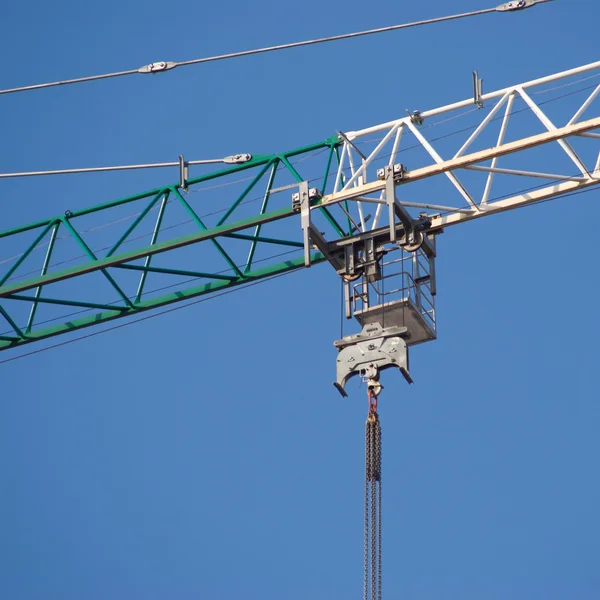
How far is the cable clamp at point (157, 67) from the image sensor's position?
200 ft

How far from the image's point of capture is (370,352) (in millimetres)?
55094

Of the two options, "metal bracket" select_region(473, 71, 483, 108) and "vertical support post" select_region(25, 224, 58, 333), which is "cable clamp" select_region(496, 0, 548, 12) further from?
"vertical support post" select_region(25, 224, 58, 333)

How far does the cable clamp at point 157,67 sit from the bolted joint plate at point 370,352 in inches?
426

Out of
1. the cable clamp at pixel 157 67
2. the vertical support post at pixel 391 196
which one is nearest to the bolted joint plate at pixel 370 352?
the vertical support post at pixel 391 196

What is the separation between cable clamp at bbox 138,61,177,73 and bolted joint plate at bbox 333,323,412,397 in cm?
1082

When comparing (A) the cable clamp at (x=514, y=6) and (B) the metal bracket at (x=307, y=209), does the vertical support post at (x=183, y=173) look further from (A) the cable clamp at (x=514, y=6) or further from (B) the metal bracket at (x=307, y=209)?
(A) the cable clamp at (x=514, y=6)

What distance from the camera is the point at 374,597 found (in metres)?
51.3

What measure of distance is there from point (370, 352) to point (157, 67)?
1206 cm

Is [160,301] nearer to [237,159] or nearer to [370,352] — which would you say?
[237,159]

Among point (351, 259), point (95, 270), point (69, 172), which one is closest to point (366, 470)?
point (351, 259)

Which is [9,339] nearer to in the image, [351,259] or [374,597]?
[351,259]

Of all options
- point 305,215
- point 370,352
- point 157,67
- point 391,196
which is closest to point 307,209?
point 305,215

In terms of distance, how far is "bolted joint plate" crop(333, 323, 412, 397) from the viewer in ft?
180

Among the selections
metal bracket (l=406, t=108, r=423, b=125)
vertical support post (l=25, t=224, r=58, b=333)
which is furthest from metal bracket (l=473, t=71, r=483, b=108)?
vertical support post (l=25, t=224, r=58, b=333)
